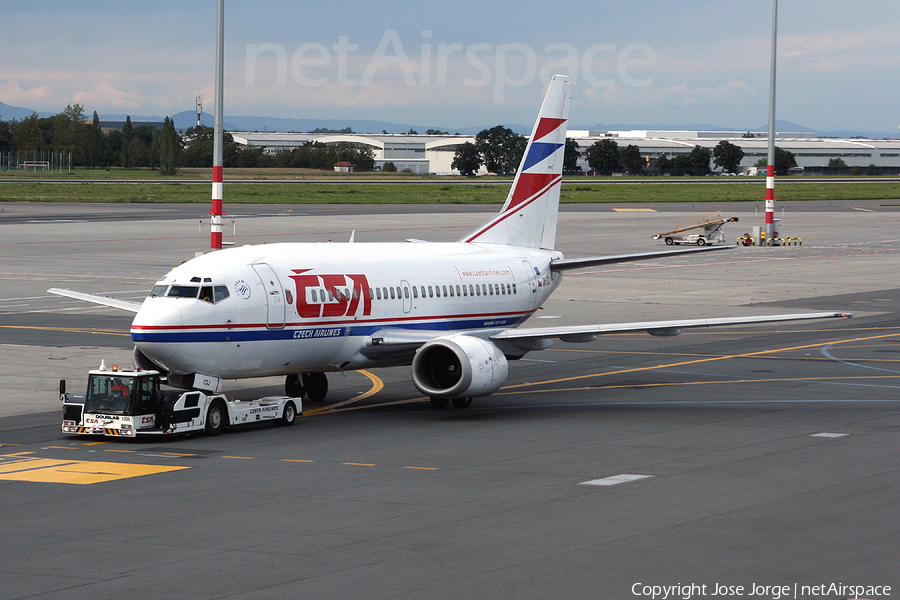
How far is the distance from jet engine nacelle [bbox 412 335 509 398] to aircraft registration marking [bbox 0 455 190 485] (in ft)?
25.8

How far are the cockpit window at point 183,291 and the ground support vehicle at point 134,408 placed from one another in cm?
193

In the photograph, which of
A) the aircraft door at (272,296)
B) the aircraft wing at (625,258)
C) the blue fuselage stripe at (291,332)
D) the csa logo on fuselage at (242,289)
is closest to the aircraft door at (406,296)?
the blue fuselage stripe at (291,332)

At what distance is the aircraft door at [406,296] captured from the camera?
1216 inches

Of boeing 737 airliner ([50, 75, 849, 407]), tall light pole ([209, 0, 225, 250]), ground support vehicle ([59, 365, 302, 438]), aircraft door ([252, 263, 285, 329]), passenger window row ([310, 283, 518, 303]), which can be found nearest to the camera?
ground support vehicle ([59, 365, 302, 438])

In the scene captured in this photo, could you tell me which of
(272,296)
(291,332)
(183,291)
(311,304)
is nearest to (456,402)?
(311,304)

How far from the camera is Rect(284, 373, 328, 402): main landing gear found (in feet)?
104

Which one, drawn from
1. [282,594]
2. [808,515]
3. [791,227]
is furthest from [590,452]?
[791,227]

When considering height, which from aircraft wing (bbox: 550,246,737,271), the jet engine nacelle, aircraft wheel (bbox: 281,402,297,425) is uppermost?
aircraft wing (bbox: 550,246,737,271)

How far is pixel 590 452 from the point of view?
24.0 metres

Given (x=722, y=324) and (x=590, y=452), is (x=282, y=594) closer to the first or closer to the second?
(x=590, y=452)

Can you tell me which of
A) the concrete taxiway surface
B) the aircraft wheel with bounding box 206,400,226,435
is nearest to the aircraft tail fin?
the concrete taxiway surface

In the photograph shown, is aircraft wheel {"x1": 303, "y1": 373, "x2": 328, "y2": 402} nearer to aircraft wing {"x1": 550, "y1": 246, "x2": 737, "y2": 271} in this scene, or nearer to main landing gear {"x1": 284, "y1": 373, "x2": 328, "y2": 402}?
main landing gear {"x1": 284, "y1": 373, "x2": 328, "y2": 402}

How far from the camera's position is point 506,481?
2105cm

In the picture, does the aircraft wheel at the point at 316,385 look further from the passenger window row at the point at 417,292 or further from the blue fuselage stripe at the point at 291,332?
the passenger window row at the point at 417,292
